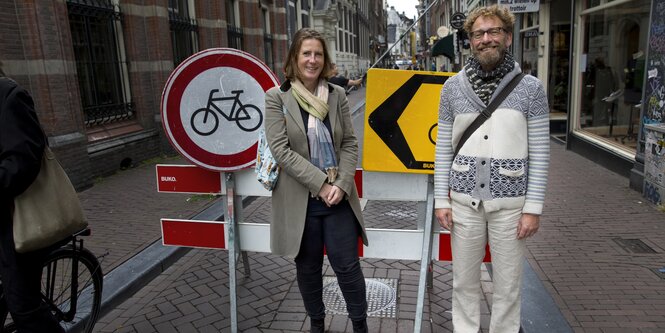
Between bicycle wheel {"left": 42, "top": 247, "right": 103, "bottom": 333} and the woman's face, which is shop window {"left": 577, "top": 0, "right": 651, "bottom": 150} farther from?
bicycle wheel {"left": 42, "top": 247, "right": 103, "bottom": 333}

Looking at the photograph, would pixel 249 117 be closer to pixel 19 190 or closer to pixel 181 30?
pixel 19 190

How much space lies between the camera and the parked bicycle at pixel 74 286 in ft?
9.99

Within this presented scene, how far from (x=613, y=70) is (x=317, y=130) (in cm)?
819

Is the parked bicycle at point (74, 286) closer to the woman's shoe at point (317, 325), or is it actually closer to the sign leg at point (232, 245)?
the sign leg at point (232, 245)

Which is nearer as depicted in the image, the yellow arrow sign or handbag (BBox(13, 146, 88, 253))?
handbag (BBox(13, 146, 88, 253))

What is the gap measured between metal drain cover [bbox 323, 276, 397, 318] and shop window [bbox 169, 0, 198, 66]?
8.91 metres

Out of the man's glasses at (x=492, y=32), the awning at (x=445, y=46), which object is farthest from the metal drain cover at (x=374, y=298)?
the awning at (x=445, y=46)

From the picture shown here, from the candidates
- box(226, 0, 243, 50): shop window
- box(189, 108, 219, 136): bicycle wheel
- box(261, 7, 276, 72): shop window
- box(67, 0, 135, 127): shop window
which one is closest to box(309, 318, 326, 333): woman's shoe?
box(189, 108, 219, 136): bicycle wheel

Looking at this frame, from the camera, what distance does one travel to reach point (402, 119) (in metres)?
2.93

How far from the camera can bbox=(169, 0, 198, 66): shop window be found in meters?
11.4

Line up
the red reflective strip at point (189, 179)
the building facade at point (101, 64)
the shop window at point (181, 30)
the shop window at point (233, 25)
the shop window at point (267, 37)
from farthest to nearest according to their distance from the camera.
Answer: the shop window at point (267, 37) → the shop window at point (233, 25) → the shop window at point (181, 30) → the building facade at point (101, 64) → the red reflective strip at point (189, 179)

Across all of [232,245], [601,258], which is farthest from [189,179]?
[601,258]

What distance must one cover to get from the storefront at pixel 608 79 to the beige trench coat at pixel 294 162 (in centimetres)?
605

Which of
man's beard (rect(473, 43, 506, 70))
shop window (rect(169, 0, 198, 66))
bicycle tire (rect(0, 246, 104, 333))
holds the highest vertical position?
shop window (rect(169, 0, 198, 66))
